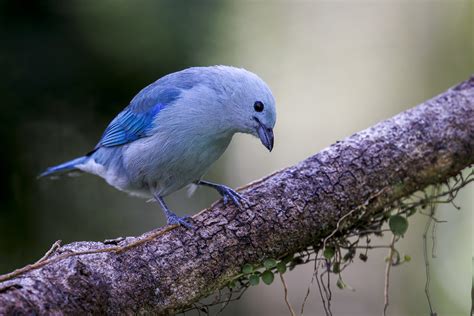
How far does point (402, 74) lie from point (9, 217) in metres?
6.67

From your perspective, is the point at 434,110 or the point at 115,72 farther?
the point at 115,72

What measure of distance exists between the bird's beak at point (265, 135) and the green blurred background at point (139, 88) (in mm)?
1535

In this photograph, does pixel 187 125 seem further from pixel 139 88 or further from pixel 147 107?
pixel 139 88

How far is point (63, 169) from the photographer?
16.4ft

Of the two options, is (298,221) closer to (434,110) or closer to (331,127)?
(434,110)

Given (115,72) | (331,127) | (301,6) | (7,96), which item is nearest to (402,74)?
(331,127)

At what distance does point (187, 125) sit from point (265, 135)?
1.78 feet

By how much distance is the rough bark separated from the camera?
2.69 meters

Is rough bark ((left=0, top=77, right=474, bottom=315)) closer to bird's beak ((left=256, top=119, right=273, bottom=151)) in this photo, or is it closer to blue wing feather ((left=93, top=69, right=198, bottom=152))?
bird's beak ((left=256, top=119, right=273, bottom=151))

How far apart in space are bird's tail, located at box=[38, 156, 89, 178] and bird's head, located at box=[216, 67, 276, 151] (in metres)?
1.65

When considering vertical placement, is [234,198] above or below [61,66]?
below

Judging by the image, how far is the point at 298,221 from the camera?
3359 mm

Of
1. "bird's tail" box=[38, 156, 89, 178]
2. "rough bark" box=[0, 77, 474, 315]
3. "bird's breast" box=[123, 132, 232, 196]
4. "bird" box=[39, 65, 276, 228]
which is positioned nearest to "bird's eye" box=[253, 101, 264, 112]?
"bird" box=[39, 65, 276, 228]

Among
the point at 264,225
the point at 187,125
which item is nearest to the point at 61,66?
the point at 187,125
